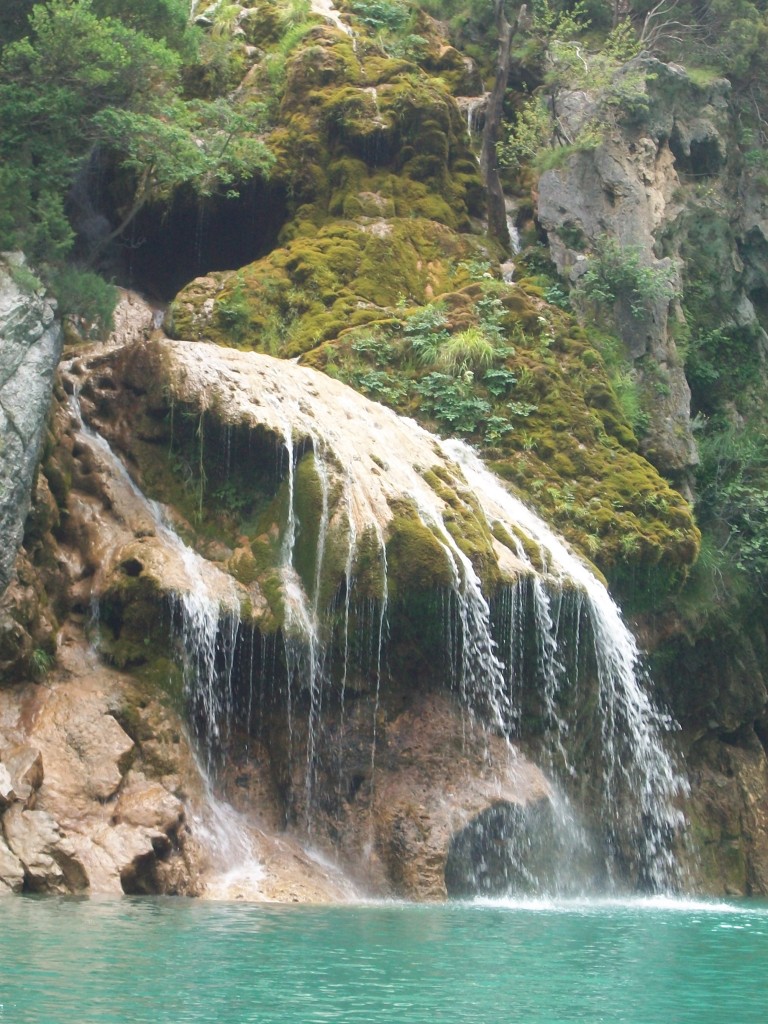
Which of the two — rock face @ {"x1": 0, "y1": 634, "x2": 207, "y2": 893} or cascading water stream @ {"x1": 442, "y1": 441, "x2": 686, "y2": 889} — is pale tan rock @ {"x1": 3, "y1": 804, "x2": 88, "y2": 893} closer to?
rock face @ {"x1": 0, "y1": 634, "x2": 207, "y2": 893}

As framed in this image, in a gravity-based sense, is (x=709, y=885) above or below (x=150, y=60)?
below

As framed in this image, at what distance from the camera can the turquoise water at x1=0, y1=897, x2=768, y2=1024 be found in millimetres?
6230

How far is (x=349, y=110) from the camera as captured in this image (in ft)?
71.6

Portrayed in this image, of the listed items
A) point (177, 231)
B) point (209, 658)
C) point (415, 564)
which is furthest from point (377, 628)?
point (177, 231)

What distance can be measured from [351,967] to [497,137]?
64.9 ft

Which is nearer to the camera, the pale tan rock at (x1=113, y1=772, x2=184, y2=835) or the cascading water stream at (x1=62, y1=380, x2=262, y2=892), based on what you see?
the pale tan rock at (x1=113, y1=772, x2=184, y2=835)

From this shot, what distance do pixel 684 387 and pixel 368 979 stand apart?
15.0 m

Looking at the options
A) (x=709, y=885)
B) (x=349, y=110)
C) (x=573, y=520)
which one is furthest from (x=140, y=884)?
(x=349, y=110)

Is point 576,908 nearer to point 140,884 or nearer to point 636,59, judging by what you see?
point 140,884

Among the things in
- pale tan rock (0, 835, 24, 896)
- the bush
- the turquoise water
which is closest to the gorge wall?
pale tan rock (0, 835, 24, 896)

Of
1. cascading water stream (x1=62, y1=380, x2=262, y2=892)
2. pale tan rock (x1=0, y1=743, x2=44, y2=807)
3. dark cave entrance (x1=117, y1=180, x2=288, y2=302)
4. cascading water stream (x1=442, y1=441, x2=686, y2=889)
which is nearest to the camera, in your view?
pale tan rock (x1=0, y1=743, x2=44, y2=807)

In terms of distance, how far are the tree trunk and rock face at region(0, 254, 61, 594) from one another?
36.3 ft

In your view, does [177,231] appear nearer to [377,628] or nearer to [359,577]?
[359,577]

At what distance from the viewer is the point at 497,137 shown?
24.4m
